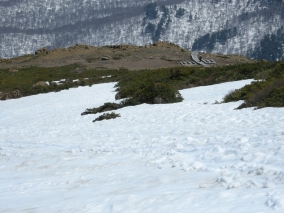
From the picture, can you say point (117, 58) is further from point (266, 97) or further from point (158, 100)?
point (266, 97)

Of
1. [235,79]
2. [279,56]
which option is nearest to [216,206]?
[235,79]

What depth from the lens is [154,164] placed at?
8219 millimetres

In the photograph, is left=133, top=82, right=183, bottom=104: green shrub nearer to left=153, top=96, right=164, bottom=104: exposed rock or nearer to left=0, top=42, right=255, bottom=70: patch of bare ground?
left=153, top=96, right=164, bottom=104: exposed rock

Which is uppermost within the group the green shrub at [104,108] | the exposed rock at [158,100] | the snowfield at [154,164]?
the snowfield at [154,164]

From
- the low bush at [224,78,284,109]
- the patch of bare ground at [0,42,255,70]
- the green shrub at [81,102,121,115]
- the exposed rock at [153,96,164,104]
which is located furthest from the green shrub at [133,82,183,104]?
the patch of bare ground at [0,42,255,70]

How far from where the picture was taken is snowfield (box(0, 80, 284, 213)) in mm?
5688

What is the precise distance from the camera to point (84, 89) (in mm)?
33312

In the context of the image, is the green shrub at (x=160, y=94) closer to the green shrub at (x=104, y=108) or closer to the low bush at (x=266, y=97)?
the green shrub at (x=104, y=108)

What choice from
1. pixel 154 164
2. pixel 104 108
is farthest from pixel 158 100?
pixel 154 164

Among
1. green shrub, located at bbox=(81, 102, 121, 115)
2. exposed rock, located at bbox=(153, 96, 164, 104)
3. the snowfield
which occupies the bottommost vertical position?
green shrub, located at bbox=(81, 102, 121, 115)

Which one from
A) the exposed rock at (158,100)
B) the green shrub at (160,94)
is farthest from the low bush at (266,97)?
the exposed rock at (158,100)

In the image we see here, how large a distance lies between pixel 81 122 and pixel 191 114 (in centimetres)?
535

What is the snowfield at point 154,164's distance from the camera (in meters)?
5.69

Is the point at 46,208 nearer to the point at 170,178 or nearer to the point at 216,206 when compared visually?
the point at 170,178
